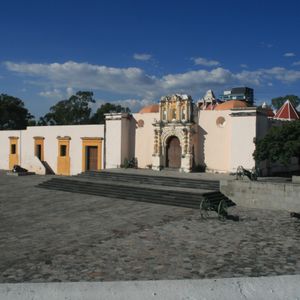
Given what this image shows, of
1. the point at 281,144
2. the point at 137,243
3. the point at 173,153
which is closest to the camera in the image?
the point at 137,243

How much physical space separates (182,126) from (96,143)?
620 centimetres

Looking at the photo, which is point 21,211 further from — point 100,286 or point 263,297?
point 263,297

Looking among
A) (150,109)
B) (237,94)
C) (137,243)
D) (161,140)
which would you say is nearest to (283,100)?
(237,94)

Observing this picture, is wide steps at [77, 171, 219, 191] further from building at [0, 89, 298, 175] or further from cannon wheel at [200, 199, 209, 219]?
cannon wheel at [200, 199, 209, 219]

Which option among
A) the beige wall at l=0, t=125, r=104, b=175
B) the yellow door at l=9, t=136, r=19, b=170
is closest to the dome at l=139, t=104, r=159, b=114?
the beige wall at l=0, t=125, r=104, b=175

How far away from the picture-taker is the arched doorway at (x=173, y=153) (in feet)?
70.5

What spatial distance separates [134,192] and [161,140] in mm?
6510

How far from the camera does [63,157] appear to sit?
85.0 ft

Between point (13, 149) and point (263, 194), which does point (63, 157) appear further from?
point (263, 194)

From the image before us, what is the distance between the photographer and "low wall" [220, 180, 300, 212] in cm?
1321

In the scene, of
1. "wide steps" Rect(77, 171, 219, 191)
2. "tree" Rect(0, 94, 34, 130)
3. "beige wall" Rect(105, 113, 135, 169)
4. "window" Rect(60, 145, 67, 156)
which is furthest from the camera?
"tree" Rect(0, 94, 34, 130)

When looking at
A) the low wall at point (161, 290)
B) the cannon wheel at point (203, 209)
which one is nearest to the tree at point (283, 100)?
the cannon wheel at point (203, 209)

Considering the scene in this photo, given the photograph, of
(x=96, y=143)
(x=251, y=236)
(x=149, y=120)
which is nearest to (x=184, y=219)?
(x=251, y=236)

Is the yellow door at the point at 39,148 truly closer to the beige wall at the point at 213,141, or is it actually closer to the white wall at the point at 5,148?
the white wall at the point at 5,148
